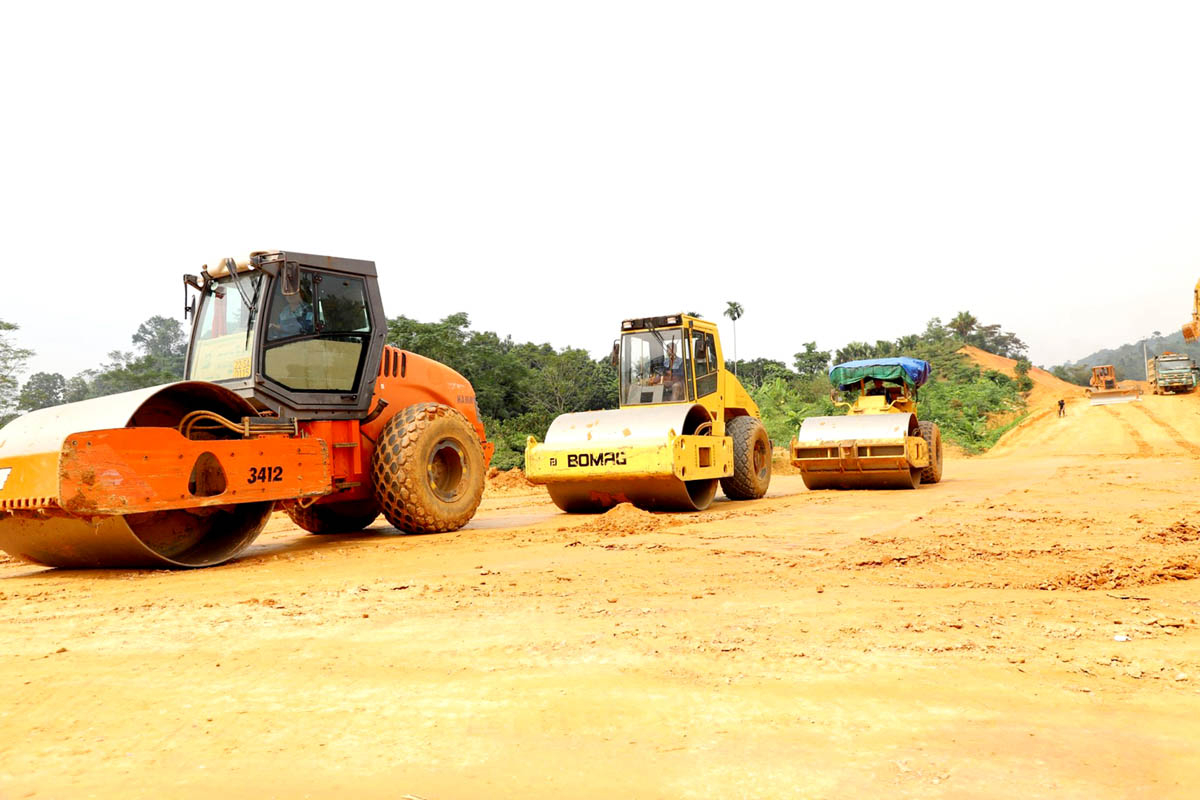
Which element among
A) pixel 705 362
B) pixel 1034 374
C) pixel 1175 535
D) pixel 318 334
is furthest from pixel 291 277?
pixel 1034 374

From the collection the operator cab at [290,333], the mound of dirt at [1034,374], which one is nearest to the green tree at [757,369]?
the mound of dirt at [1034,374]

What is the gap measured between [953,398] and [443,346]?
2544 cm

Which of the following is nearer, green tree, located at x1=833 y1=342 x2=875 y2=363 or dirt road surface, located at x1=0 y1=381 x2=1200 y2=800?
dirt road surface, located at x1=0 y1=381 x2=1200 y2=800

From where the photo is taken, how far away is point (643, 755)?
2.68 meters

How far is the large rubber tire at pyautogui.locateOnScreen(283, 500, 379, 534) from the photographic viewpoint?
1005 cm

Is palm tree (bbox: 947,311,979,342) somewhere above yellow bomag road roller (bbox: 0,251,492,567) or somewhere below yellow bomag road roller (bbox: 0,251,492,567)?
above

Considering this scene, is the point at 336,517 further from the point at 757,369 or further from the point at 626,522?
the point at 757,369

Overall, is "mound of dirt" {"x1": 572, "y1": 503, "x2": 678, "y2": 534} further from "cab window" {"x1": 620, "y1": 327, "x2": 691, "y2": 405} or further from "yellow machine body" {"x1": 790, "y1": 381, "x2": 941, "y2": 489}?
"yellow machine body" {"x1": 790, "y1": 381, "x2": 941, "y2": 489}

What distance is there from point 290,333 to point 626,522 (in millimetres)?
3855

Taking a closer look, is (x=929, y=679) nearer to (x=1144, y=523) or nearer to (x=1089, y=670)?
(x=1089, y=670)

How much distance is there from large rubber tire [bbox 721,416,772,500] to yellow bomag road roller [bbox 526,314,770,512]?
15mm

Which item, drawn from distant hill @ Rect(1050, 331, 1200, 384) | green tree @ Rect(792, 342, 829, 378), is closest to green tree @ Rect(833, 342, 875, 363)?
green tree @ Rect(792, 342, 829, 378)

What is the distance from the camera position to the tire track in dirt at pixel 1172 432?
24866 mm

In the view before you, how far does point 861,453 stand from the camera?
14.2 meters
